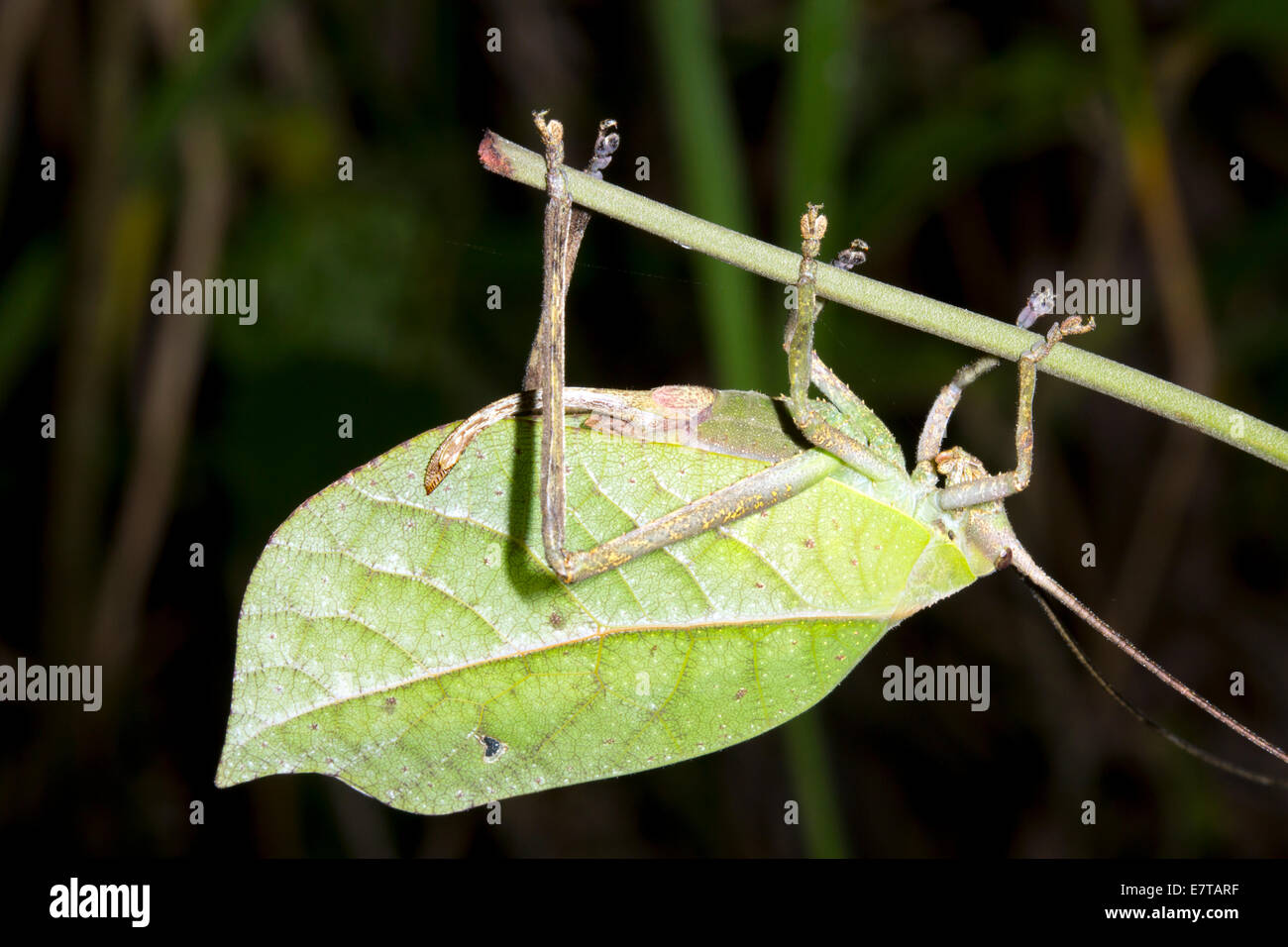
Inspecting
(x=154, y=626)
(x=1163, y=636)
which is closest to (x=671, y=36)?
(x=154, y=626)

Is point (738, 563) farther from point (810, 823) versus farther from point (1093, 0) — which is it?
point (1093, 0)

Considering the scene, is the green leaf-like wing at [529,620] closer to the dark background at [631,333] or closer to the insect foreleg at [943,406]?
the insect foreleg at [943,406]

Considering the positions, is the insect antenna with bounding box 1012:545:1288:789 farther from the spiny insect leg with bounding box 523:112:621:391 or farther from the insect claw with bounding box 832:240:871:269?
the spiny insect leg with bounding box 523:112:621:391

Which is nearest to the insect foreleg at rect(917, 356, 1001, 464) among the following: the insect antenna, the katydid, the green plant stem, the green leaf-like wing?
the katydid

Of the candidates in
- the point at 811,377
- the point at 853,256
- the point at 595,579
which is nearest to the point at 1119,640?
the point at 811,377


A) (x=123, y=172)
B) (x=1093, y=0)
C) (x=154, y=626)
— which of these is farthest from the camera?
(x=154, y=626)

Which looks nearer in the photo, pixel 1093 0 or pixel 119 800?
pixel 1093 0

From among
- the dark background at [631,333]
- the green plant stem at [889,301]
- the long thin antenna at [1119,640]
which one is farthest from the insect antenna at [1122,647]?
the dark background at [631,333]
